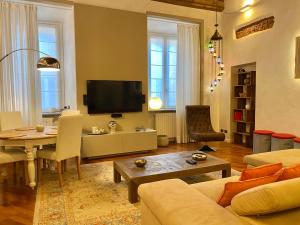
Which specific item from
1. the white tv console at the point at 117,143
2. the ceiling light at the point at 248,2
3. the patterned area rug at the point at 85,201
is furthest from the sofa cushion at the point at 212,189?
the ceiling light at the point at 248,2

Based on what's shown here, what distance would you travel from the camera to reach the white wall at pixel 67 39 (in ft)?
15.4

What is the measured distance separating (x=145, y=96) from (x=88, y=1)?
7.34ft

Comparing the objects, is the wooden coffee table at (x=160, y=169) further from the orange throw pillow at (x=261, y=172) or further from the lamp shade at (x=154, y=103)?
the lamp shade at (x=154, y=103)

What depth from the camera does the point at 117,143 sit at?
4617 mm

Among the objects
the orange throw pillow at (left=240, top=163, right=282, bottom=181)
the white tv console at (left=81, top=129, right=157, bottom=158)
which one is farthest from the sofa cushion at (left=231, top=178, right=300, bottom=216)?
the white tv console at (left=81, top=129, right=157, bottom=158)

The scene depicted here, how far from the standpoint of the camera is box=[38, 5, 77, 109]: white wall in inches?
184

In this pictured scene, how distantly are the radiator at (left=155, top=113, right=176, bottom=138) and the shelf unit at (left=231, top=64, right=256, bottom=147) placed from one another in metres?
1.48

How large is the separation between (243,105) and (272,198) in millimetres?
4957

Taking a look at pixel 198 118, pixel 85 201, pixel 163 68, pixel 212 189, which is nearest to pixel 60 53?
pixel 163 68

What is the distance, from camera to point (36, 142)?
9.78 feet

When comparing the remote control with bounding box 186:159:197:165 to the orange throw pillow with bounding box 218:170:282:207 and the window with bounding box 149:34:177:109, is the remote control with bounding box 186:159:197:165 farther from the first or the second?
the window with bounding box 149:34:177:109

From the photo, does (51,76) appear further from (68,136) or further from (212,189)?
(212,189)

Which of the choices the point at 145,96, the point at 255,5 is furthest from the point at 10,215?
the point at 255,5

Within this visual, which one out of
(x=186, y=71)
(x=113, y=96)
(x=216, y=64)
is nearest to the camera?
(x=113, y=96)
